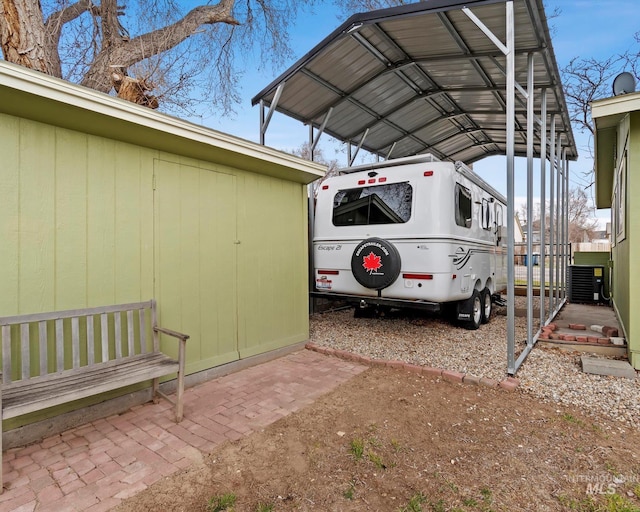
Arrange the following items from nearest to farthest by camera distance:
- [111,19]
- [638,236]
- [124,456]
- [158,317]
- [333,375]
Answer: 1. [124,456]
2. [158,317]
3. [638,236]
4. [333,375]
5. [111,19]

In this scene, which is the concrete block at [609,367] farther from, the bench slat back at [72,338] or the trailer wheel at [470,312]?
the bench slat back at [72,338]

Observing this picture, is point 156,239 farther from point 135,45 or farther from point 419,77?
point 135,45

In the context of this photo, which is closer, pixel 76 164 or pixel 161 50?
pixel 76 164

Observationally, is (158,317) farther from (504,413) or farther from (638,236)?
(638,236)

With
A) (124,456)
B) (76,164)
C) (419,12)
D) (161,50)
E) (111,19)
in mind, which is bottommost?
(124,456)

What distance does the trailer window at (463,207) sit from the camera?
16.5 feet

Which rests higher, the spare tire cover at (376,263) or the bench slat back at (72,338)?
the spare tire cover at (376,263)

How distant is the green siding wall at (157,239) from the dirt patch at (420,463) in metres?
1.53

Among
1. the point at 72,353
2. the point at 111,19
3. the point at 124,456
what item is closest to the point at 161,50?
the point at 111,19

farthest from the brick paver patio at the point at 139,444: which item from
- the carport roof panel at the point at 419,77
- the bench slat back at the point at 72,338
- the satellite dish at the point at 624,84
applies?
the satellite dish at the point at 624,84

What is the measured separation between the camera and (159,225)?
3553 mm

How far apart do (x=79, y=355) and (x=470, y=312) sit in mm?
5215

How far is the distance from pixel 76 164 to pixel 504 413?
164 inches

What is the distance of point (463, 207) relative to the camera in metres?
5.25
